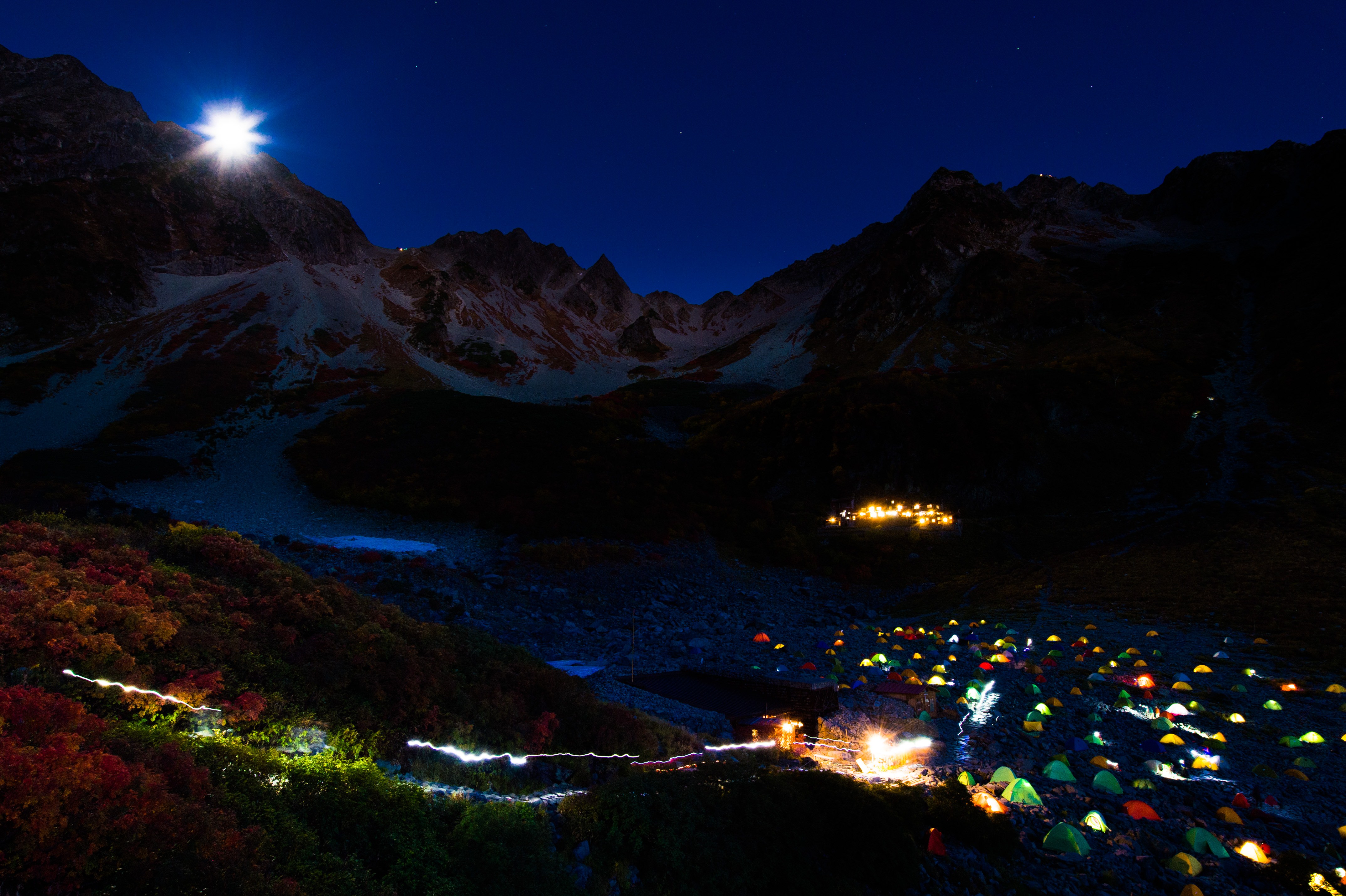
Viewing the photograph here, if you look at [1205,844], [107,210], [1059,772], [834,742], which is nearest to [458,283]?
[107,210]

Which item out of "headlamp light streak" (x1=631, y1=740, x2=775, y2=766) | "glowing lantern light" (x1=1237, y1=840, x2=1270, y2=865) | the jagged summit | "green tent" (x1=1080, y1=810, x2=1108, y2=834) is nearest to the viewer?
"glowing lantern light" (x1=1237, y1=840, x2=1270, y2=865)

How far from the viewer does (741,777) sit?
10633 mm

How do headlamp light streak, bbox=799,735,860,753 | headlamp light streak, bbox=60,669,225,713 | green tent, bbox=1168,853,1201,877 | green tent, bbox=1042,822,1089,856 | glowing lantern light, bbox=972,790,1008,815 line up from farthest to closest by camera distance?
headlamp light streak, bbox=799,735,860,753 → glowing lantern light, bbox=972,790,1008,815 → green tent, bbox=1042,822,1089,856 → green tent, bbox=1168,853,1201,877 → headlamp light streak, bbox=60,669,225,713

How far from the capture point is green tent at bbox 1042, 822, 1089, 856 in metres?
11.0

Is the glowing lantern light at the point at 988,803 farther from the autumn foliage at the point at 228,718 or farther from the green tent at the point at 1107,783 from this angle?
the autumn foliage at the point at 228,718

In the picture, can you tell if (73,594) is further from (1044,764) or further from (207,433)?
(207,433)

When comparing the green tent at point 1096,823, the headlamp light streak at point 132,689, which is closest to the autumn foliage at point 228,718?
the headlamp light streak at point 132,689

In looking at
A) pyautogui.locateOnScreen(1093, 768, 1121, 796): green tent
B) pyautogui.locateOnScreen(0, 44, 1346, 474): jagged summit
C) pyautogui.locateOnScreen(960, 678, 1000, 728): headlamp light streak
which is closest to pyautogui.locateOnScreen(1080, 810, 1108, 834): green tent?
pyautogui.locateOnScreen(1093, 768, 1121, 796): green tent

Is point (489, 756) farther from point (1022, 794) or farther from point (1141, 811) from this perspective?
point (1141, 811)

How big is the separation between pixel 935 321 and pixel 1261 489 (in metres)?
72.1

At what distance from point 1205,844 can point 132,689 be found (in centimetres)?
1892

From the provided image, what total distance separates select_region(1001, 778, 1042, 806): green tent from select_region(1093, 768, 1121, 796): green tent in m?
1.80

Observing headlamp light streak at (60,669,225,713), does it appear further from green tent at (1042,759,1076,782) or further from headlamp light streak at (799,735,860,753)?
green tent at (1042,759,1076,782)

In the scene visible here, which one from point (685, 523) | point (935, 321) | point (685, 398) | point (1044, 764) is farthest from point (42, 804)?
point (935, 321)
